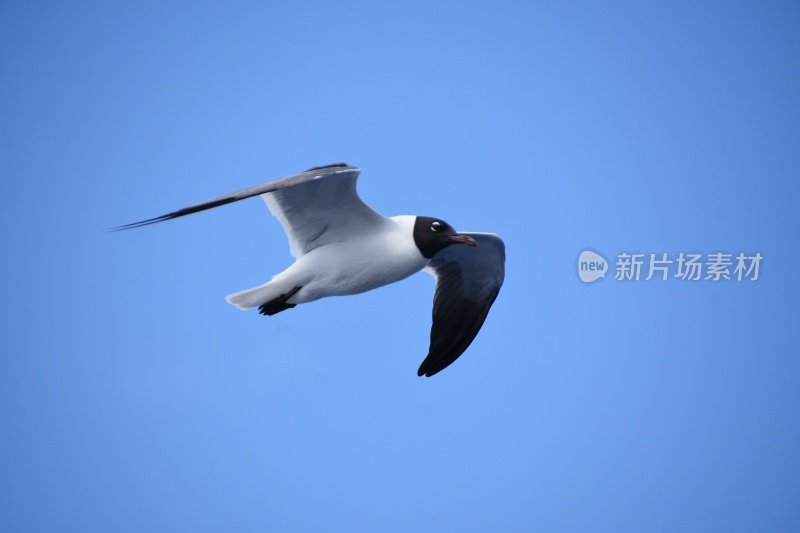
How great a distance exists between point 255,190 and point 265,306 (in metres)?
1.84

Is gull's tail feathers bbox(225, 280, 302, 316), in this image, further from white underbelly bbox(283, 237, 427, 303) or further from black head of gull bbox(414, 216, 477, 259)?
black head of gull bbox(414, 216, 477, 259)

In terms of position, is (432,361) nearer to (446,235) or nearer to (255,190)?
(446,235)

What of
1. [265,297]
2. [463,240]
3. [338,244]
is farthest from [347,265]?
[463,240]

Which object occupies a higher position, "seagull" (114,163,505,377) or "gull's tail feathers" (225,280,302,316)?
"seagull" (114,163,505,377)

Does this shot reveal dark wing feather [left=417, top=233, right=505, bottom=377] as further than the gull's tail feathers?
Yes

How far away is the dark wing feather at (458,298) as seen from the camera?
38.4 ft

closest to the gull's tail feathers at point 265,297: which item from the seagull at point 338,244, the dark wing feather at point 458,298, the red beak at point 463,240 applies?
the seagull at point 338,244

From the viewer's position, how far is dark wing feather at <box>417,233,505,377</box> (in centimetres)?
1171

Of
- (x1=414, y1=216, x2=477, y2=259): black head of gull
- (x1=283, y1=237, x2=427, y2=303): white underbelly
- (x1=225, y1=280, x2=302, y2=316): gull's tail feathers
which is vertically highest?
(x1=414, y1=216, x2=477, y2=259): black head of gull

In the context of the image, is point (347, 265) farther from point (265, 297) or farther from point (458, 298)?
point (458, 298)

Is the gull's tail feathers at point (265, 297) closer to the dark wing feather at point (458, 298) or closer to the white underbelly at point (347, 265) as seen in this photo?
the white underbelly at point (347, 265)

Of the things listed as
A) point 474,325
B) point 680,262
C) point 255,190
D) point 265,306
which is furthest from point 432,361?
point 680,262

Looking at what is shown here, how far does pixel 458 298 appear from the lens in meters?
11.9

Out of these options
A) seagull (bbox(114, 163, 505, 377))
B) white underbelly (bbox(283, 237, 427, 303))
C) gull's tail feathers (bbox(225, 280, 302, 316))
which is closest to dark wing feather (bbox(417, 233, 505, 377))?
seagull (bbox(114, 163, 505, 377))
